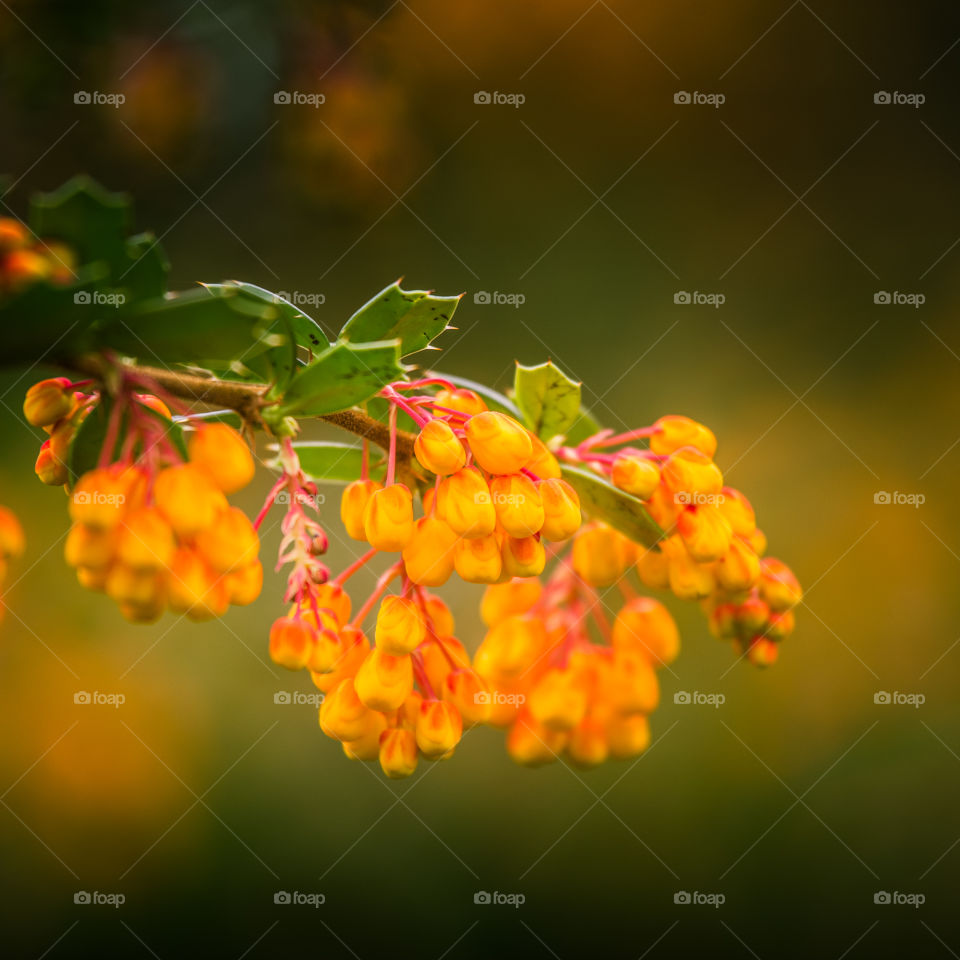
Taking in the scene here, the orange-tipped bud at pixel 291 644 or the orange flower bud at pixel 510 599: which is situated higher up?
the orange flower bud at pixel 510 599

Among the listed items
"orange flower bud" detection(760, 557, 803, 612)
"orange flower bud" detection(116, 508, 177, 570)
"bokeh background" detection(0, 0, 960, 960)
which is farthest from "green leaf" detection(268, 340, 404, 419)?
"bokeh background" detection(0, 0, 960, 960)

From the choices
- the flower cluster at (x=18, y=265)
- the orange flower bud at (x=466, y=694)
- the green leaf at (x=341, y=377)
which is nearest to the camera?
the flower cluster at (x=18, y=265)

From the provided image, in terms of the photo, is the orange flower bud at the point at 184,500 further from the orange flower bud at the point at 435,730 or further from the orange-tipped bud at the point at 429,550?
the orange flower bud at the point at 435,730

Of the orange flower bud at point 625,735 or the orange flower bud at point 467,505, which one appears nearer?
the orange flower bud at point 467,505

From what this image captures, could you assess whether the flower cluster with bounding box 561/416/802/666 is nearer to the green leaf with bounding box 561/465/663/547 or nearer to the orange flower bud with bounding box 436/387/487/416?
the green leaf with bounding box 561/465/663/547

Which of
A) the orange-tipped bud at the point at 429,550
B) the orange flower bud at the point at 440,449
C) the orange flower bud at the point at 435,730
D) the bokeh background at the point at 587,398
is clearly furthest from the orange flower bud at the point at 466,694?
the bokeh background at the point at 587,398

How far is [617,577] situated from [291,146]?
205 centimetres

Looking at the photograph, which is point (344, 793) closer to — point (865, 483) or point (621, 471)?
point (621, 471)

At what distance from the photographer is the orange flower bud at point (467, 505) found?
0.75 m

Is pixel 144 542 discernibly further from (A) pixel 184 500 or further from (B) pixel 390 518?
(B) pixel 390 518

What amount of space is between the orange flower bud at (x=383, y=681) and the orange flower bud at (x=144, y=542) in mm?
275

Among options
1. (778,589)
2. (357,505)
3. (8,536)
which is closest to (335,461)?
(357,505)

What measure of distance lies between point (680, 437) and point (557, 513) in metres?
0.28

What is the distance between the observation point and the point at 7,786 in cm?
231
